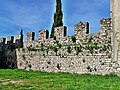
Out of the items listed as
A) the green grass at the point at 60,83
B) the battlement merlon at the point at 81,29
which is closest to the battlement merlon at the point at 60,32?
the battlement merlon at the point at 81,29

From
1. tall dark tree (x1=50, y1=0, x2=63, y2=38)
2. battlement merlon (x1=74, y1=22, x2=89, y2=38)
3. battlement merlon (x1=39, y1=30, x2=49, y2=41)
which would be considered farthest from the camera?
tall dark tree (x1=50, y1=0, x2=63, y2=38)

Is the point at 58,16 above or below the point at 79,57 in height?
above

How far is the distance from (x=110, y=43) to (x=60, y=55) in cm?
406

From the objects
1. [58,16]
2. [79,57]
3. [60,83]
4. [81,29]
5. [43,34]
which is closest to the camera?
[60,83]

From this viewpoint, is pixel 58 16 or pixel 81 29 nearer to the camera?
pixel 81 29

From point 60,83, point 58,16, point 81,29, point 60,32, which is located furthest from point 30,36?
point 60,83

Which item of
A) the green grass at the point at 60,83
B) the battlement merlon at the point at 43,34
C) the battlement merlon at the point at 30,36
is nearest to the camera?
the green grass at the point at 60,83

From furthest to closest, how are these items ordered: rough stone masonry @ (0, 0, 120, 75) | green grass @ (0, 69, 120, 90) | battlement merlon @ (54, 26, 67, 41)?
battlement merlon @ (54, 26, 67, 41) < rough stone masonry @ (0, 0, 120, 75) < green grass @ (0, 69, 120, 90)

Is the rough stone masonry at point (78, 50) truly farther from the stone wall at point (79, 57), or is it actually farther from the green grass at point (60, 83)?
the green grass at point (60, 83)

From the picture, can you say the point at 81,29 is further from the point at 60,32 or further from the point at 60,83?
the point at 60,83

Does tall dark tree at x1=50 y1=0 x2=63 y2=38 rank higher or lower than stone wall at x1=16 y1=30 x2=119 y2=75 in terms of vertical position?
higher

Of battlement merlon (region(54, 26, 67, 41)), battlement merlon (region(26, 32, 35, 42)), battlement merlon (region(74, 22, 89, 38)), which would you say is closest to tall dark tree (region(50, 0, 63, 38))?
battlement merlon (region(26, 32, 35, 42))

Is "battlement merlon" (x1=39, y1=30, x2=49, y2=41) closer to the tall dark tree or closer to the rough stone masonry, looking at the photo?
the rough stone masonry

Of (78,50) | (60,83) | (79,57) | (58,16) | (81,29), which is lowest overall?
(60,83)
